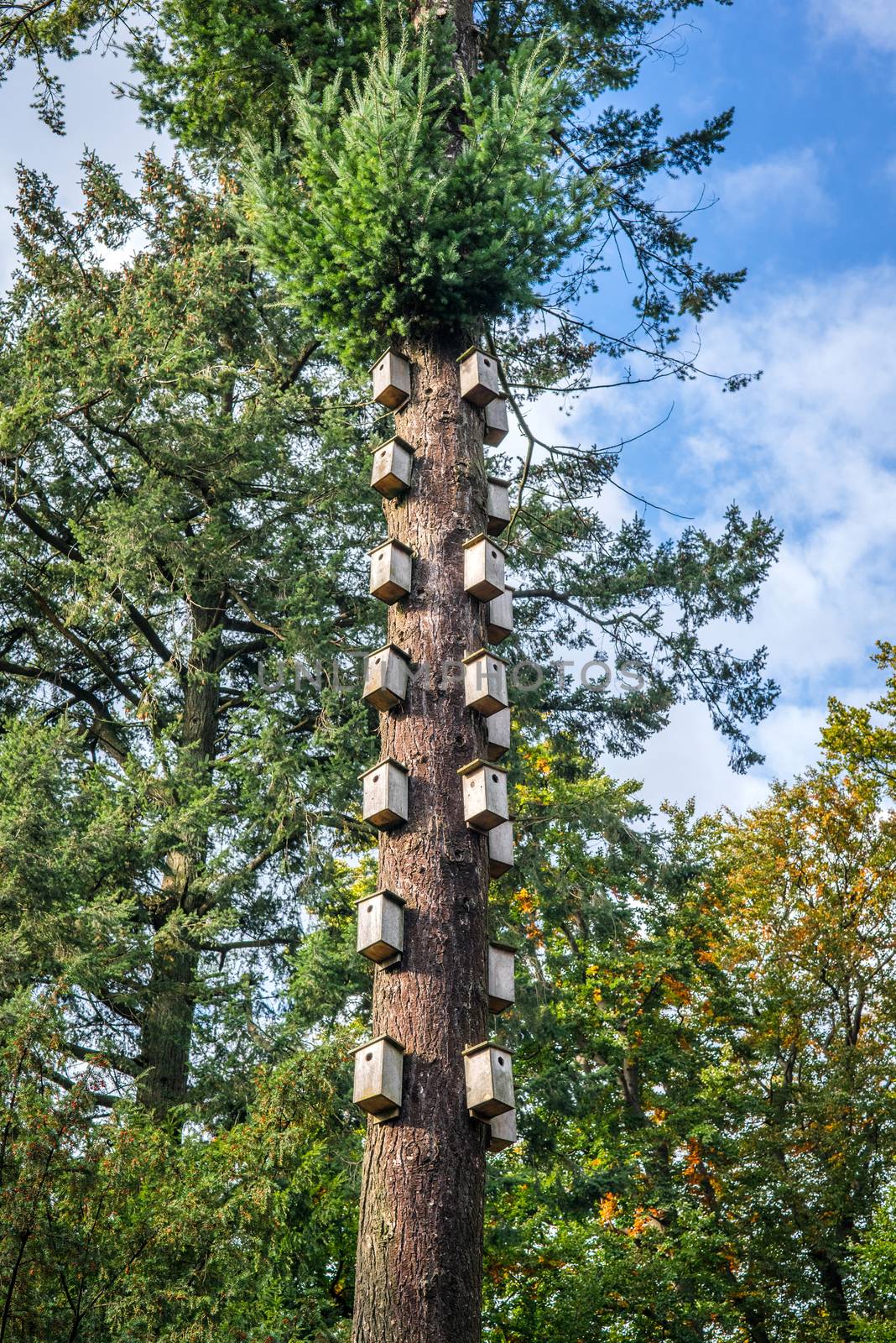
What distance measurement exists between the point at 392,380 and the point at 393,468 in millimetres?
541

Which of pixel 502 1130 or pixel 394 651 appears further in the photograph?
pixel 394 651

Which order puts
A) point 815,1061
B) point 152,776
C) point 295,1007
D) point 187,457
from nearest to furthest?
point 295,1007 → point 152,776 → point 187,457 → point 815,1061

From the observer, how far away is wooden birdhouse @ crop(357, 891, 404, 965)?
14.0ft

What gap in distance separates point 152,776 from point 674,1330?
7.62 meters

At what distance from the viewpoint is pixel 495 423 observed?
18.5 feet

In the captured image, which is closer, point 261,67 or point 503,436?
point 503,436

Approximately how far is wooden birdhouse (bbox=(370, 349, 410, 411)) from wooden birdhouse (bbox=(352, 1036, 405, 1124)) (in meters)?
2.84

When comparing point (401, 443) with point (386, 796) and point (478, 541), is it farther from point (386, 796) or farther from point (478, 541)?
point (386, 796)

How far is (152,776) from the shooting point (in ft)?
33.1

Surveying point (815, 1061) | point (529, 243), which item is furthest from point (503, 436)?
point (815, 1061)

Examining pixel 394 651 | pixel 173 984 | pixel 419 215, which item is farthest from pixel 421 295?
pixel 173 984

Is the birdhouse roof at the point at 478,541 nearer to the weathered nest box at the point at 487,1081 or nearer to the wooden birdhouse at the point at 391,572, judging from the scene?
the wooden birdhouse at the point at 391,572

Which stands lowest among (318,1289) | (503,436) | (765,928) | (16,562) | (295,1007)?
(318,1289)

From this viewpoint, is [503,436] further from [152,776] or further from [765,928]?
[765,928]
